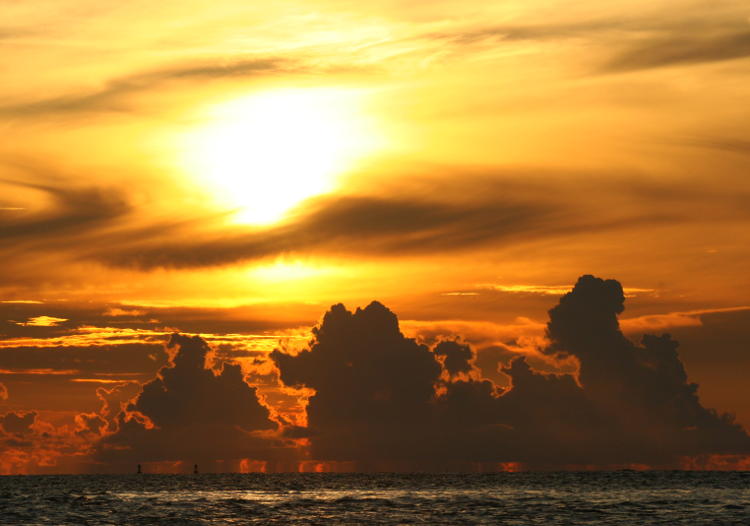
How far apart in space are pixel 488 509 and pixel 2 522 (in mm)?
70425

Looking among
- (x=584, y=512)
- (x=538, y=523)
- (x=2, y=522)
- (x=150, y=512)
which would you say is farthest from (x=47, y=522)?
(x=584, y=512)

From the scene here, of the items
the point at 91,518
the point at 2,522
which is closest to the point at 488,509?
the point at 91,518

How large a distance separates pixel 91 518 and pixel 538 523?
6067 centimetres

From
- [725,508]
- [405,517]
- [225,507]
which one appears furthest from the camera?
[225,507]

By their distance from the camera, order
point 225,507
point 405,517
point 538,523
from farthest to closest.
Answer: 1. point 225,507
2. point 405,517
3. point 538,523

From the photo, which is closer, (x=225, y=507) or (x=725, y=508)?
(x=725, y=508)

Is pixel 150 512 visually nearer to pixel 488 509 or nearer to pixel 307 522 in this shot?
pixel 307 522

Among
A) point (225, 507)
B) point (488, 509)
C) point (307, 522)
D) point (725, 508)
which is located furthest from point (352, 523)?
point (725, 508)

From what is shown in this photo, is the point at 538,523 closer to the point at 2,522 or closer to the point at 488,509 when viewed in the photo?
the point at 488,509

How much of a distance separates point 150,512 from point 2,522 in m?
31.7

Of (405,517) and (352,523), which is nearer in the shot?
(352,523)

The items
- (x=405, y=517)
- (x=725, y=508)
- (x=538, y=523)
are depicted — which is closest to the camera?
(x=538, y=523)

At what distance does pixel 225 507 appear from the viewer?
183 m

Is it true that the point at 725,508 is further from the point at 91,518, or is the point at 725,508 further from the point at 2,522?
the point at 2,522
